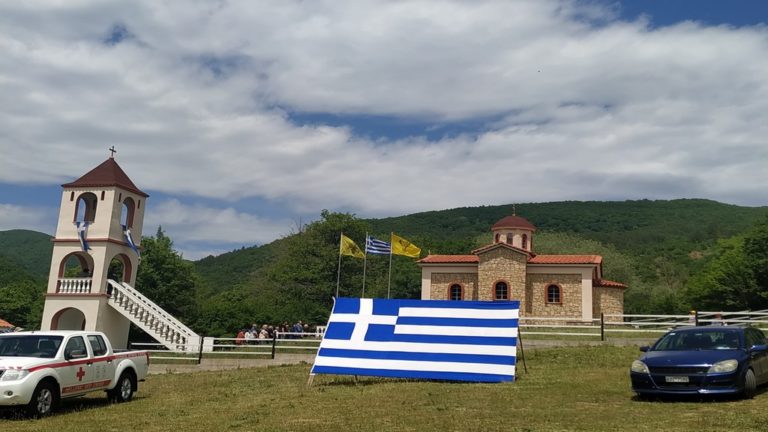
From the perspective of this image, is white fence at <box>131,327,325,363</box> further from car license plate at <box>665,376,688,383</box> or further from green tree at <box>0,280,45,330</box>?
green tree at <box>0,280,45,330</box>

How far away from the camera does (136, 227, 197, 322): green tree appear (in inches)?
2338

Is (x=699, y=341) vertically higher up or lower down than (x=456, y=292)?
lower down

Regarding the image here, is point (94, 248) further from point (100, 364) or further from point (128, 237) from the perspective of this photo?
point (100, 364)

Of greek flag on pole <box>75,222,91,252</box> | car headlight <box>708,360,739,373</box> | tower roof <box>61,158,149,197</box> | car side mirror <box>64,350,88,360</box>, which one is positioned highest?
A: tower roof <box>61,158,149,197</box>

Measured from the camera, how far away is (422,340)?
1712 centimetres

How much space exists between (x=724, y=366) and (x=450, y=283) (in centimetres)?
3349

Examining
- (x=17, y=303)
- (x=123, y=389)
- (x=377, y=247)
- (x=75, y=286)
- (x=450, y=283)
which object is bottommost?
(x=123, y=389)

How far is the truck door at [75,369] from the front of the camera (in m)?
13.3

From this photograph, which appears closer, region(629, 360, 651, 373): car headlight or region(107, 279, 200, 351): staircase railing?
region(629, 360, 651, 373): car headlight

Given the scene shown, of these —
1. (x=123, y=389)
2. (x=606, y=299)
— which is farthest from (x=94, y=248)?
(x=606, y=299)

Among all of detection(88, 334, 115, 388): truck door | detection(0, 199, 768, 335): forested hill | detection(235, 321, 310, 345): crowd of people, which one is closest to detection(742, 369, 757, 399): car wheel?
detection(88, 334, 115, 388): truck door

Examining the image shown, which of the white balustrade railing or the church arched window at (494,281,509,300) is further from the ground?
the church arched window at (494,281,509,300)

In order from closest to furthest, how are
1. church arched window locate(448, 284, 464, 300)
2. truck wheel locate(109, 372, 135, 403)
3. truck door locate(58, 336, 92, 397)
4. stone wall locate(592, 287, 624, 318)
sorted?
truck door locate(58, 336, 92, 397) → truck wheel locate(109, 372, 135, 403) → stone wall locate(592, 287, 624, 318) → church arched window locate(448, 284, 464, 300)

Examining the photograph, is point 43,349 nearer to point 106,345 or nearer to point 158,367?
point 106,345
